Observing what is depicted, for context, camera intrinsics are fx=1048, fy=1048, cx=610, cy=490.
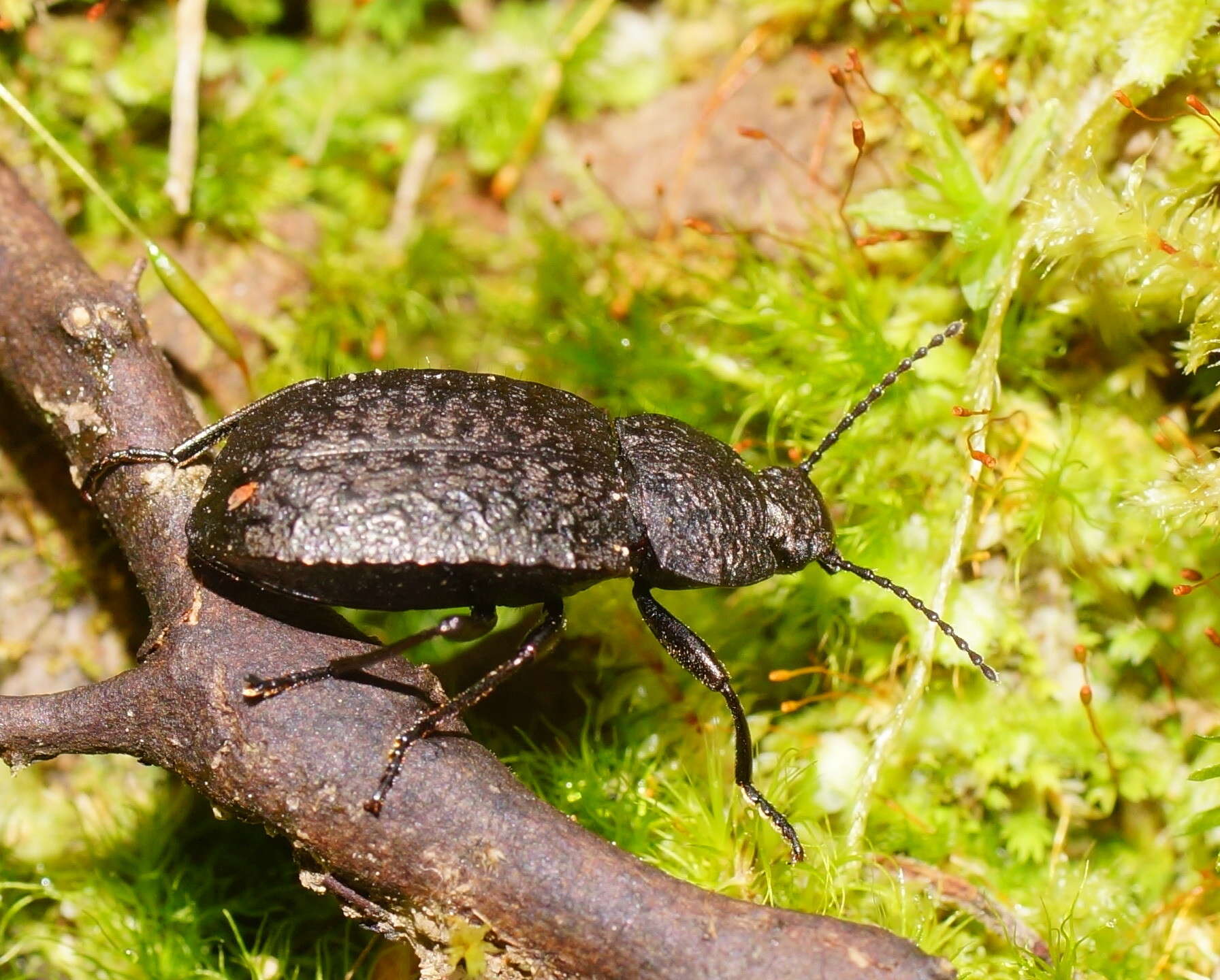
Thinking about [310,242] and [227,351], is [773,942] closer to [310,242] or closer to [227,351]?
[227,351]

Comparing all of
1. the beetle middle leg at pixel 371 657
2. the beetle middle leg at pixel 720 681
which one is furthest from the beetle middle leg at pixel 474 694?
the beetle middle leg at pixel 720 681

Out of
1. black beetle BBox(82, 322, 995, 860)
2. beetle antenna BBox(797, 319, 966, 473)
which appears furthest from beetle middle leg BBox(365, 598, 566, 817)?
beetle antenna BBox(797, 319, 966, 473)

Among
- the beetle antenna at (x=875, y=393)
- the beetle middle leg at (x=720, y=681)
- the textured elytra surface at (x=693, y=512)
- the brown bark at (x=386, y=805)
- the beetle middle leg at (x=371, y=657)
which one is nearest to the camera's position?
the brown bark at (x=386, y=805)

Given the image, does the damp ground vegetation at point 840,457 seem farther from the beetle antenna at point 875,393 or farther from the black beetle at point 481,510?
the black beetle at point 481,510

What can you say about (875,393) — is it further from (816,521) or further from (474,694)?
(474,694)

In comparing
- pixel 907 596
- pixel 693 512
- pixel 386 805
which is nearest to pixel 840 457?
pixel 907 596

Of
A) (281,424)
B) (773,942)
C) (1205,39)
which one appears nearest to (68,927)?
(281,424)
